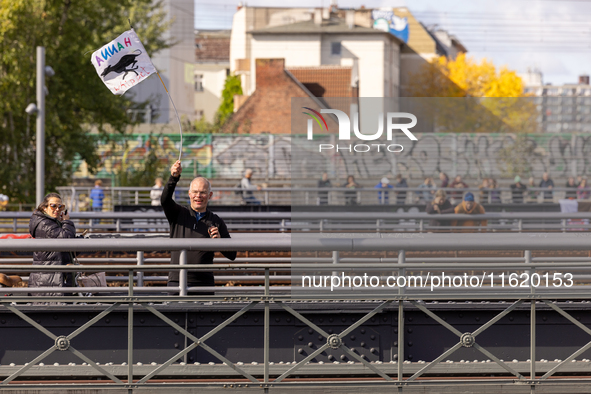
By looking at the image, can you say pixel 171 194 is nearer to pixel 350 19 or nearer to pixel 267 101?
pixel 267 101

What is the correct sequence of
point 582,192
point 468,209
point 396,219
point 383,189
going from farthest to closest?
point 396,219 → point 582,192 → point 468,209 → point 383,189

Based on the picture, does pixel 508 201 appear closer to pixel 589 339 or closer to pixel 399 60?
pixel 589 339

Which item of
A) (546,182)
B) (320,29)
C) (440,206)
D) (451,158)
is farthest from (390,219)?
(320,29)

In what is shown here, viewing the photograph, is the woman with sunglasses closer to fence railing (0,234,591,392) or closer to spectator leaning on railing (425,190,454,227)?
fence railing (0,234,591,392)

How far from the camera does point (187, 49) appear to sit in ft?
260

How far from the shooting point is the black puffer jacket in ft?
22.2

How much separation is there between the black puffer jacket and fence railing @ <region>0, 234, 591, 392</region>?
296mm

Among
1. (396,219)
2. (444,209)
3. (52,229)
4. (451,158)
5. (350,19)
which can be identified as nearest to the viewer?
(52,229)

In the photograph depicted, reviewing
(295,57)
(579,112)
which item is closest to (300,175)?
(579,112)

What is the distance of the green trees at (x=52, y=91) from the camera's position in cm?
Answer: 2634

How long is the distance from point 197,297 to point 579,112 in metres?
7.98

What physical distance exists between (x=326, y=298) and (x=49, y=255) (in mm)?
2584

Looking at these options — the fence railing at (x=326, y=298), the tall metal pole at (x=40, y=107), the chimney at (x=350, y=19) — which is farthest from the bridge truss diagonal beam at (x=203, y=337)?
the chimney at (x=350, y=19)

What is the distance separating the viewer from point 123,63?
7.45 m
